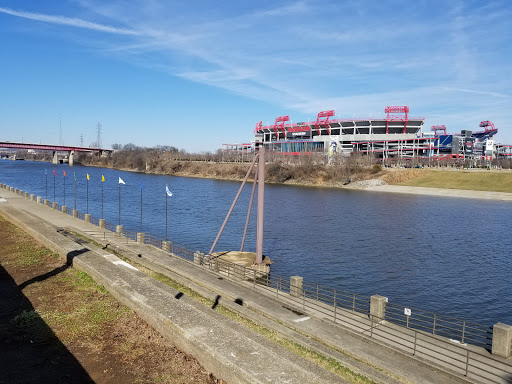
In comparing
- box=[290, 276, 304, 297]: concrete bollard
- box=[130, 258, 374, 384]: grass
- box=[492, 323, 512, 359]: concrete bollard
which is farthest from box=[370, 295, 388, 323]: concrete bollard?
box=[130, 258, 374, 384]: grass

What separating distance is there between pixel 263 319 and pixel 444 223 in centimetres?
4701

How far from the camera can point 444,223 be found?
178 feet

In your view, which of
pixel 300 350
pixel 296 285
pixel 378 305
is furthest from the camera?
pixel 296 285

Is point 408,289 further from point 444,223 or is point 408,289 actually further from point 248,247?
point 444,223

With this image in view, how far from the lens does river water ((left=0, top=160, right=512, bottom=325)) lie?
27.2 meters

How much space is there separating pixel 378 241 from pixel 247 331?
116 feet

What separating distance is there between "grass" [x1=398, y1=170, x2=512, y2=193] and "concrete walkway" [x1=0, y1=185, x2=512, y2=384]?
289ft

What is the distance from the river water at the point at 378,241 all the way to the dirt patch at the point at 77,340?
60.2 feet

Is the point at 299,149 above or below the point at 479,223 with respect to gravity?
above

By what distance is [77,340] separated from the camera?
10422 millimetres

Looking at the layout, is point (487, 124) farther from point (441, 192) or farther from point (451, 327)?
point (451, 327)

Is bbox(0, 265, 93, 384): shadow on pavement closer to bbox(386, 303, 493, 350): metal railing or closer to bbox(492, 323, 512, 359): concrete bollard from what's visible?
bbox(386, 303, 493, 350): metal railing

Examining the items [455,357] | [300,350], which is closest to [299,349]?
[300,350]

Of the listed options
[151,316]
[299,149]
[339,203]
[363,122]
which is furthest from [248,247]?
[299,149]
